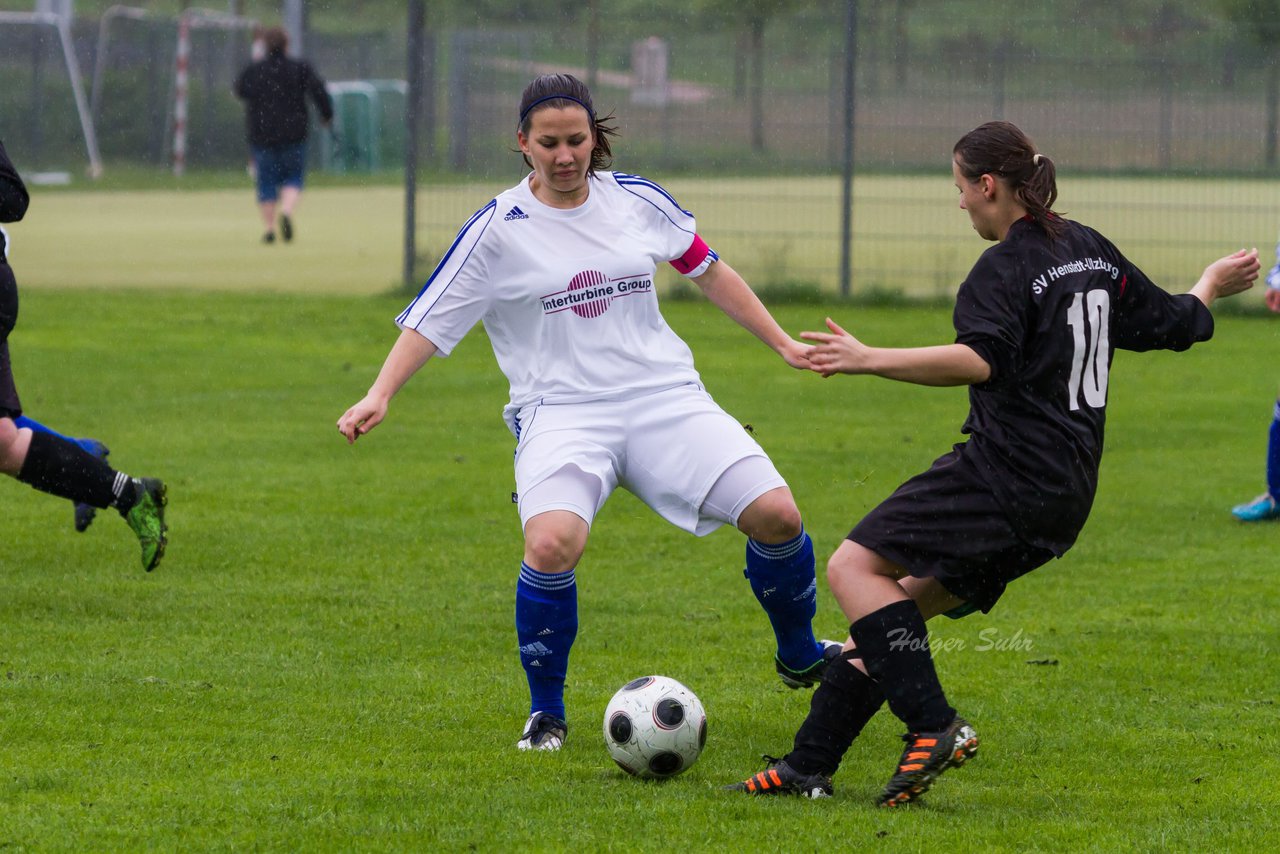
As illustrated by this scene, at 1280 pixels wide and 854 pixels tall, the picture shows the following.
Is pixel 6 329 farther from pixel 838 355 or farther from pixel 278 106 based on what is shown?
pixel 278 106

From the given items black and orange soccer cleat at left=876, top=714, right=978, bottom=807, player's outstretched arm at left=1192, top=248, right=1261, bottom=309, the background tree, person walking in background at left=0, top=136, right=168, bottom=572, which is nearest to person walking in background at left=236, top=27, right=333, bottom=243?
the background tree

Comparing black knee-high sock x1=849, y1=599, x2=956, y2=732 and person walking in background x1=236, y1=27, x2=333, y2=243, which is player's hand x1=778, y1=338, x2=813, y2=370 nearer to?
black knee-high sock x1=849, y1=599, x2=956, y2=732

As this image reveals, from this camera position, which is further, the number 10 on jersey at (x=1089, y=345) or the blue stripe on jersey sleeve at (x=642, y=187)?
the blue stripe on jersey sleeve at (x=642, y=187)

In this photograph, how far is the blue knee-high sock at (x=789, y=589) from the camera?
5.27 m

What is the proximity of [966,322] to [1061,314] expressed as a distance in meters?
0.25

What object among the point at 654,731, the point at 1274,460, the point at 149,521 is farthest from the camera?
the point at 1274,460

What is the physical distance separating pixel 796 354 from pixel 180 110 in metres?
28.8

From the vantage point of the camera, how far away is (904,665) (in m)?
4.36

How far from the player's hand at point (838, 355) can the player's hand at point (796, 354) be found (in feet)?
0.48

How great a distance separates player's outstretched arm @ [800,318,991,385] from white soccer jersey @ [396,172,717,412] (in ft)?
3.53

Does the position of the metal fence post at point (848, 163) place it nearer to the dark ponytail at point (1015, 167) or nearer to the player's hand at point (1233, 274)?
the player's hand at point (1233, 274)

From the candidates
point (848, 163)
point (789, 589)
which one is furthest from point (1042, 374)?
point (848, 163)

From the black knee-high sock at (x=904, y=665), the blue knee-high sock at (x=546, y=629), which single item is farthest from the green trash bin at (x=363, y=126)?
the black knee-high sock at (x=904, y=665)

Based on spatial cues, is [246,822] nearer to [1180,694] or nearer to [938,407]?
[1180,694]
